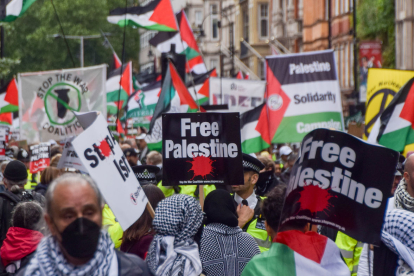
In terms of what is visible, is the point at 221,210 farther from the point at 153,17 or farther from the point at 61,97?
the point at 153,17

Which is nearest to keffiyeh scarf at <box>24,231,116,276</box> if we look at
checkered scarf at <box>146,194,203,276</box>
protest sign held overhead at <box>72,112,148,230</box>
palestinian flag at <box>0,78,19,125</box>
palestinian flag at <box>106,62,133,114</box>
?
protest sign held overhead at <box>72,112,148,230</box>

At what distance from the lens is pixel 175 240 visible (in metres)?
Answer: 4.30

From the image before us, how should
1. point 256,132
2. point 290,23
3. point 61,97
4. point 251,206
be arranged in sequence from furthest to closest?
point 290,23 < point 61,97 < point 256,132 < point 251,206

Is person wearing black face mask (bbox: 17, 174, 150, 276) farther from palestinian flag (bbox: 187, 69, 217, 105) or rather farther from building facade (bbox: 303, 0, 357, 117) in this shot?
building facade (bbox: 303, 0, 357, 117)

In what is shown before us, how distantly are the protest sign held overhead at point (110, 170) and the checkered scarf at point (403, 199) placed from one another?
1665 mm

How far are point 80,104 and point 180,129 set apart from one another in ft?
24.5

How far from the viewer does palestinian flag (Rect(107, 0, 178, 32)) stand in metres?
14.7

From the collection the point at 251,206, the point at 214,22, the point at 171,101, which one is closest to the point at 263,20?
the point at 214,22

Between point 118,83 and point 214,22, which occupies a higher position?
point 214,22

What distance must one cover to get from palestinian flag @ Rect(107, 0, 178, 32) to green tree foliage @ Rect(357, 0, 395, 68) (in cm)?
1781

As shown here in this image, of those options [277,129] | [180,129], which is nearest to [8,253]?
[180,129]

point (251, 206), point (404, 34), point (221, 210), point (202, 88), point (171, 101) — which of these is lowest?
point (251, 206)

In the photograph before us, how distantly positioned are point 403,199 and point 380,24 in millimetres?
27700

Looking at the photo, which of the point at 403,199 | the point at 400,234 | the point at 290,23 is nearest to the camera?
the point at 400,234
